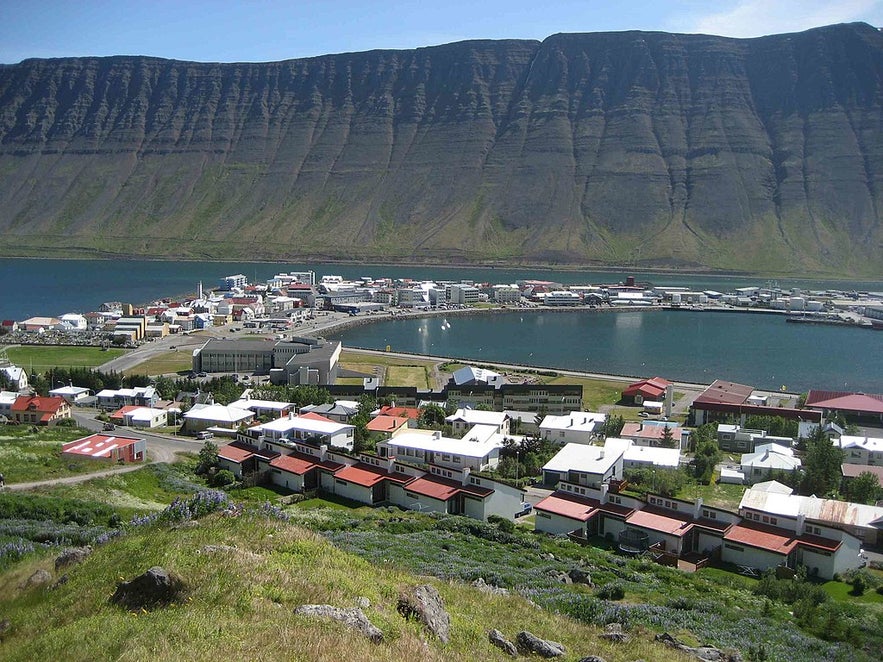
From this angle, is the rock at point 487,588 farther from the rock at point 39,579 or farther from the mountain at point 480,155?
the mountain at point 480,155

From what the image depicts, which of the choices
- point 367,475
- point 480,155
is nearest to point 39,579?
point 367,475

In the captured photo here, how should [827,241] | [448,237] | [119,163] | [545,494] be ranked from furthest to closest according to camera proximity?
[119,163] → [448,237] → [827,241] → [545,494]

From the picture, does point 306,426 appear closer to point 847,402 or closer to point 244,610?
point 244,610

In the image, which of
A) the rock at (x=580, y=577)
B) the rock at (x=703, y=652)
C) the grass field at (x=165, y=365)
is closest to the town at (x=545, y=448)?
the grass field at (x=165, y=365)

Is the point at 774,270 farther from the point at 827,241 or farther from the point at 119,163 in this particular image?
the point at 119,163

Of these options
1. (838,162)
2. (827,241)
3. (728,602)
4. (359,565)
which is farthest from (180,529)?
(838,162)
